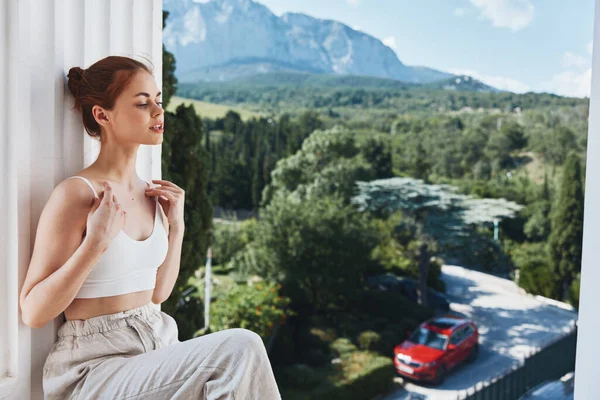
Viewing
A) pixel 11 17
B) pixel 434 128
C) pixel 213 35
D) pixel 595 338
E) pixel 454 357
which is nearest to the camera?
pixel 11 17

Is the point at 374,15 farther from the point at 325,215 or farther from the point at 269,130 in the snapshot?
the point at 325,215

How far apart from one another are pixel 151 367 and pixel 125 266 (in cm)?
19

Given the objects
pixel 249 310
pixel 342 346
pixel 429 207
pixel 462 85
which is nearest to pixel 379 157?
pixel 429 207

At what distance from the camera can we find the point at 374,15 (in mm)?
7305

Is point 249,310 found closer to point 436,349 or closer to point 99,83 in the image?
point 436,349

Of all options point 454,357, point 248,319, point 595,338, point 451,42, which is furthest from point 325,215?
point 595,338

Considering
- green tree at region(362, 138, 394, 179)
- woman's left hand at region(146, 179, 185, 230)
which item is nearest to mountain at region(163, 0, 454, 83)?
green tree at region(362, 138, 394, 179)

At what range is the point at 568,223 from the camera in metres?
6.38

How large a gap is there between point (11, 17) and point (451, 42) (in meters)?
6.65

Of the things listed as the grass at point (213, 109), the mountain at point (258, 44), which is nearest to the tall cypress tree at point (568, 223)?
the mountain at point (258, 44)

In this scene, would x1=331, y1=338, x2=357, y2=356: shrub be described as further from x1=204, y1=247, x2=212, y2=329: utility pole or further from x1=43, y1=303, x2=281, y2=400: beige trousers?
x1=43, y1=303, x2=281, y2=400: beige trousers

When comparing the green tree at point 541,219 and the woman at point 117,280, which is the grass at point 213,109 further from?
the woman at point 117,280

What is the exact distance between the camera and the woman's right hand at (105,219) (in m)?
0.96

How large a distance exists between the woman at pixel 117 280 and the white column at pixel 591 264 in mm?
657
